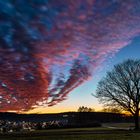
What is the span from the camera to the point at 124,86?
71.4 meters

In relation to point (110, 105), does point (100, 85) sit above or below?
above

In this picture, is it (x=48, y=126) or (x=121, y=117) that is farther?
(x=121, y=117)

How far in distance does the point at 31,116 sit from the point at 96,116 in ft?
123

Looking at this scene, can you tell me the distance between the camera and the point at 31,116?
579ft

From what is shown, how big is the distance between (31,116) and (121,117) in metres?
51.0

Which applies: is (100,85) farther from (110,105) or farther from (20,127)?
(20,127)

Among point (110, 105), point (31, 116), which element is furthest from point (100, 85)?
point (31, 116)

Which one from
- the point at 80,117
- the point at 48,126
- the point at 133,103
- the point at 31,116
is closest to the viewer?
the point at 133,103

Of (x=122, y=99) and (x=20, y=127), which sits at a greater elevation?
(x=122, y=99)

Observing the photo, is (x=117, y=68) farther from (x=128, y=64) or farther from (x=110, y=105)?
(x=110, y=105)

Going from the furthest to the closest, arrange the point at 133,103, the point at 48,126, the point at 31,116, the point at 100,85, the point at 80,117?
the point at 31,116 < the point at 80,117 < the point at 48,126 < the point at 100,85 < the point at 133,103

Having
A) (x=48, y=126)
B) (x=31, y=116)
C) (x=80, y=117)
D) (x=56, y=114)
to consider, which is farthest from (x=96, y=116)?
(x=48, y=126)

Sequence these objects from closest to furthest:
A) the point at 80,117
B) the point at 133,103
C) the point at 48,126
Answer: the point at 133,103 → the point at 48,126 → the point at 80,117

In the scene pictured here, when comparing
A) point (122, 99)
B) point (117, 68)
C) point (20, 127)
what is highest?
point (117, 68)
